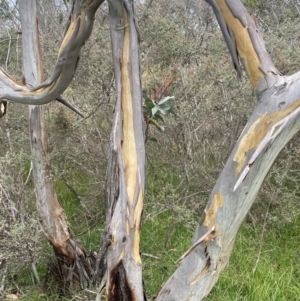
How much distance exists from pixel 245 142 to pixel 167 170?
2.06 metres

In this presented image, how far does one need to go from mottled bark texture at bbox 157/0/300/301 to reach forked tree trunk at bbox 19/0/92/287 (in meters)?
1.19

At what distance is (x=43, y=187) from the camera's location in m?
2.83

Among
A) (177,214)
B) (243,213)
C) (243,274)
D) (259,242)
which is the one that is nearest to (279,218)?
(259,242)

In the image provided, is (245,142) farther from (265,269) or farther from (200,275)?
(265,269)

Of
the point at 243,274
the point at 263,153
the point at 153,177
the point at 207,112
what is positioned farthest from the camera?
the point at 153,177

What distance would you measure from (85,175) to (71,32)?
1992 millimetres

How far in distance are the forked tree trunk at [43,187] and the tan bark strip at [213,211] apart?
1322 mm

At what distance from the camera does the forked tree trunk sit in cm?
273

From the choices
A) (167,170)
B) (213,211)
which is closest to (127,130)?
(213,211)

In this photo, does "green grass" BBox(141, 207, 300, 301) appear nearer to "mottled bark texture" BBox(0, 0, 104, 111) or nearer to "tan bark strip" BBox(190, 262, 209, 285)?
"tan bark strip" BBox(190, 262, 209, 285)

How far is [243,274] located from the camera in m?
2.82

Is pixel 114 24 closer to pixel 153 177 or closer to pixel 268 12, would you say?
pixel 153 177

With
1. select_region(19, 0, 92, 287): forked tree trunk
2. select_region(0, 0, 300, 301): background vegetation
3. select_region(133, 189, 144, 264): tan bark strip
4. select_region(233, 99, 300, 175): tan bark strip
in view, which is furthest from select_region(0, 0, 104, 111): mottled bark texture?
select_region(233, 99, 300, 175): tan bark strip

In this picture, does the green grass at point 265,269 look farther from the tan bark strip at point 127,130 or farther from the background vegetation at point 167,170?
the tan bark strip at point 127,130
